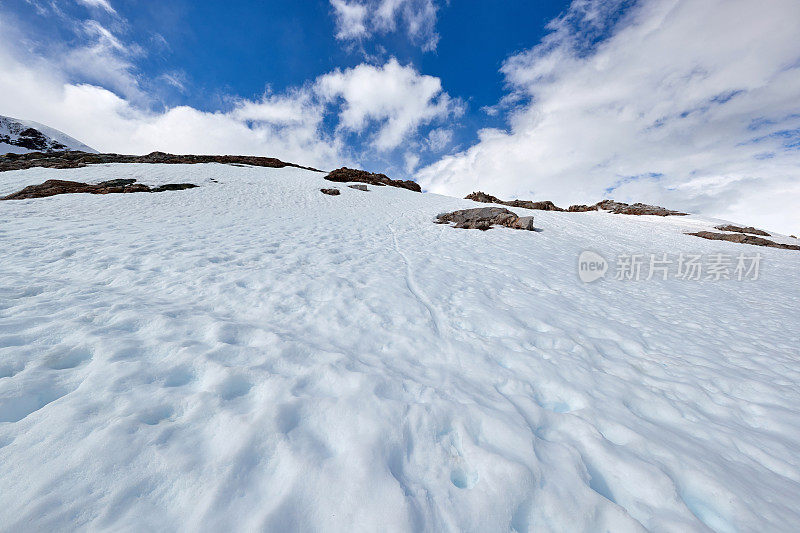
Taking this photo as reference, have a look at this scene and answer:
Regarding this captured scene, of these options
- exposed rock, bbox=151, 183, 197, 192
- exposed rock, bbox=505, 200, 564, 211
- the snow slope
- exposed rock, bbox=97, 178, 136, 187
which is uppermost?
exposed rock, bbox=505, 200, 564, 211

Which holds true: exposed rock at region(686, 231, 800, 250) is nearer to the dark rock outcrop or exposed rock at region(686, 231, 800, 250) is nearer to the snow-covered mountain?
the dark rock outcrop

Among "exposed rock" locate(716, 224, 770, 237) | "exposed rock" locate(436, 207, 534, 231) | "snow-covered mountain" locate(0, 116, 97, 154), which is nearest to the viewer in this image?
"exposed rock" locate(436, 207, 534, 231)

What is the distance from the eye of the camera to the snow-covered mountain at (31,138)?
5944 cm

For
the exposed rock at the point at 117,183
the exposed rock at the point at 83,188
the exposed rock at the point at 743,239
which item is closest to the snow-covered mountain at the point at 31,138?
the exposed rock at the point at 117,183

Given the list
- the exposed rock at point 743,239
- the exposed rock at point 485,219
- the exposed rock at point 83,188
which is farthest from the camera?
the exposed rock at point 743,239

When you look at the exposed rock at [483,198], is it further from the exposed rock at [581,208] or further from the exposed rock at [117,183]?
the exposed rock at [117,183]

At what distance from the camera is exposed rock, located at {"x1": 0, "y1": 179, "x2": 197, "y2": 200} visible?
43.6 ft

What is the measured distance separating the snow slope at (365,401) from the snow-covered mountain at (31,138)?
87.7 m

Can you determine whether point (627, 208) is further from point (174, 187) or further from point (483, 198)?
point (174, 187)

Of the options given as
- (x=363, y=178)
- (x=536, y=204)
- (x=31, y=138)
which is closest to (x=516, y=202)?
(x=536, y=204)

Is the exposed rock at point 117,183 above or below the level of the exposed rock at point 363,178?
below

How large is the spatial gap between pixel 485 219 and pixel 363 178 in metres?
19.8

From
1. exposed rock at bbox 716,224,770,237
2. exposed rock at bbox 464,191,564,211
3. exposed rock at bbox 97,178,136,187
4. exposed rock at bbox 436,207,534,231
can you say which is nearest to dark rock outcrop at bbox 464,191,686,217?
exposed rock at bbox 464,191,564,211

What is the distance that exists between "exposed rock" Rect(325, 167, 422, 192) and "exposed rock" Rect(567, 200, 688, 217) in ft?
71.2
